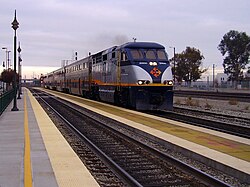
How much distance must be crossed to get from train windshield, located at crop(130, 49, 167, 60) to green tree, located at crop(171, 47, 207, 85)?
262 ft

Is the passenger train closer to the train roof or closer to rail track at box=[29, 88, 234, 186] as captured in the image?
the train roof

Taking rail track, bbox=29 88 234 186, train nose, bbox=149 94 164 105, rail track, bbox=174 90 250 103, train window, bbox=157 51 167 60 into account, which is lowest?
rail track, bbox=29 88 234 186

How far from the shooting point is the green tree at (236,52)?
9406cm

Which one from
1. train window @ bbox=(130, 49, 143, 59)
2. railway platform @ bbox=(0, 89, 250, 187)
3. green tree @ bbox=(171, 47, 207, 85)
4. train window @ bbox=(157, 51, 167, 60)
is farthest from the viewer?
green tree @ bbox=(171, 47, 207, 85)

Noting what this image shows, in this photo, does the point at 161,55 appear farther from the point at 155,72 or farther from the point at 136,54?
the point at 155,72

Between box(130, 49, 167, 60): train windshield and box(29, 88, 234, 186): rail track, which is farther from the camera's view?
box(130, 49, 167, 60): train windshield

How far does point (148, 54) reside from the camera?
78.9ft

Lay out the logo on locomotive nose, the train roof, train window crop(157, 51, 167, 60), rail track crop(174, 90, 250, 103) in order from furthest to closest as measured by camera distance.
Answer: rail track crop(174, 90, 250, 103) → train window crop(157, 51, 167, 60) → the train roof → the logo on locomotive nose

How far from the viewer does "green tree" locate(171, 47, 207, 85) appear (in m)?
103

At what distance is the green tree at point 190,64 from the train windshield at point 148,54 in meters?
79.9

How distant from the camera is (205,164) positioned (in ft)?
31.2

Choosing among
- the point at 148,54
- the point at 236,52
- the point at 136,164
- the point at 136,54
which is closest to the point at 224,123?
the point at 148,54

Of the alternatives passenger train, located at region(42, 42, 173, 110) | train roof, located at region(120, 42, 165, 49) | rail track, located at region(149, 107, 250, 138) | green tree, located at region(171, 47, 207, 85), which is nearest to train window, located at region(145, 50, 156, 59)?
passenger train, located at region(42, 42, 173, 110)

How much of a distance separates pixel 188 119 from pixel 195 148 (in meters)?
9.02
